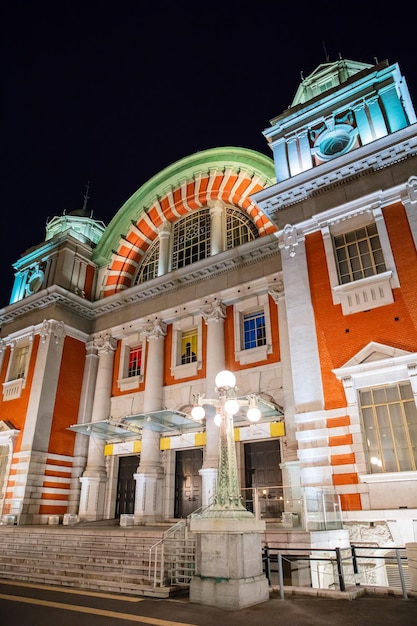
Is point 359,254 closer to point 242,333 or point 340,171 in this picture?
point 340,171

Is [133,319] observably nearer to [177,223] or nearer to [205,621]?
[177,223]

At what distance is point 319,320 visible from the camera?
46.9 ft

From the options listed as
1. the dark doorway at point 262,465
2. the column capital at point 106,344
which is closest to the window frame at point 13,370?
the column capital at point 106,344

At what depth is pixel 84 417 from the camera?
22.5m

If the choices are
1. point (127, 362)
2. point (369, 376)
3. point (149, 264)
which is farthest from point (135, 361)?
point (369, 376)

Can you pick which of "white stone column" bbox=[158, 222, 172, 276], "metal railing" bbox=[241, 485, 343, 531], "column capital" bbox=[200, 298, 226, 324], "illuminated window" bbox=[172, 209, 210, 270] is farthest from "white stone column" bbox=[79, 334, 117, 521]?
"metal railing" bbox=[241, 485, 343, 531]

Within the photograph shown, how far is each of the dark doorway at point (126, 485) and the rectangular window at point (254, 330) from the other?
26.4 ft

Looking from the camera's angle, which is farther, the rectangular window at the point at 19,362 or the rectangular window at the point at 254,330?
the rectangular window at the point at 19,362

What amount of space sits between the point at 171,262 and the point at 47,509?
13787 millimetres

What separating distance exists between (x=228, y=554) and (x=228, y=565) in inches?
7.6

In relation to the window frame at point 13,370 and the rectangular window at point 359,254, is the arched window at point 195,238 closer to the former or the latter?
the rectangular window at point 359,254

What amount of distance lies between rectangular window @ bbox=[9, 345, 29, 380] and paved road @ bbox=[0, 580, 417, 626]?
16.5 m

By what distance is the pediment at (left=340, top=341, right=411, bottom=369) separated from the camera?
487 inches

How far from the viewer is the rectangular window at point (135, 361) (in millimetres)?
22938
